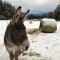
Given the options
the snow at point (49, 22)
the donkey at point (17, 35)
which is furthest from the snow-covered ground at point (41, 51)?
the snow at point (49, 22)

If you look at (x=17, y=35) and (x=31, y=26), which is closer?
(x=17, y=35)

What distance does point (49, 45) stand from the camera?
7000 mm

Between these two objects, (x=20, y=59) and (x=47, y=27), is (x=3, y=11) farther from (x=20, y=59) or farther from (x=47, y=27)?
(x=20, y=59)

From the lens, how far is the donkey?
165 inches

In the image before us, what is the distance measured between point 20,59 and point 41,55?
2.23 ft

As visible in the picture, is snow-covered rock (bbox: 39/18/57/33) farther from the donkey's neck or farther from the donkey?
the donkey's neck

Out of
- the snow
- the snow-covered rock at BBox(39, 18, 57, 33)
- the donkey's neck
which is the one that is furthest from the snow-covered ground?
the snow

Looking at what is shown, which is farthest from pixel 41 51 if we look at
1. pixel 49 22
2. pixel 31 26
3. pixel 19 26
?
pixel 31 26

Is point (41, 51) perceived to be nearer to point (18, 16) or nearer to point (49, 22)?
point (18, 16)

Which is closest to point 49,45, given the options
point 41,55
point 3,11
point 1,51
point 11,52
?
point 41,55

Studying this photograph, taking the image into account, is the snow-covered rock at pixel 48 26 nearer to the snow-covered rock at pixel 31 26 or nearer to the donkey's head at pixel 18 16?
the snow-covered rock at pixel 31 26

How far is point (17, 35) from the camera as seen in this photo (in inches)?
168

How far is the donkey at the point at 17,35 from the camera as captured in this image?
165 inches

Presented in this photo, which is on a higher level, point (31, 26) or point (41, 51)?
point (41, 51)
